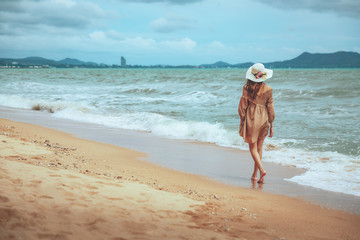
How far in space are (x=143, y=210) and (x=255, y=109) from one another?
2775mm

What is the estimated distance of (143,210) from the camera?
3.78 meters

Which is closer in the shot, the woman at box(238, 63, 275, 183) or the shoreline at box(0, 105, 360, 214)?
the shoreline at box(0, 105, 360, 214)

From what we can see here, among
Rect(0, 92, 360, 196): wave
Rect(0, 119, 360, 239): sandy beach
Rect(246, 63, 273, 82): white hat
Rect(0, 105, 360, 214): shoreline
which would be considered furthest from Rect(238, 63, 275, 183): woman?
Rect(0, 92, 360, 196): wave

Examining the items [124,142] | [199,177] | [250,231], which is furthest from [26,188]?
[124,142]

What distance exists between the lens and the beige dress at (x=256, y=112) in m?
5.68

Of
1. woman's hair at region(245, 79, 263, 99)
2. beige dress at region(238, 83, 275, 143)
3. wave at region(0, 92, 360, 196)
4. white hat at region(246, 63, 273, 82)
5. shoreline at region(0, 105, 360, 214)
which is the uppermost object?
white hat at region(246, 63, 273, 82)

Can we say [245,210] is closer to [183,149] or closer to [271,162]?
[271,162]

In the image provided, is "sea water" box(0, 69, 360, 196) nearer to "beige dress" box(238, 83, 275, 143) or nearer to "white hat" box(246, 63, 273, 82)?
"beige dress" box(238, 83, 275, 143)

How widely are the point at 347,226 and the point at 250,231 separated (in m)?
1.25

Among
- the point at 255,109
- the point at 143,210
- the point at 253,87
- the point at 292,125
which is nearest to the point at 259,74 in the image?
the point at 253,87

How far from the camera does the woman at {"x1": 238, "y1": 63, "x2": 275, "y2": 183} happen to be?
5578 mm

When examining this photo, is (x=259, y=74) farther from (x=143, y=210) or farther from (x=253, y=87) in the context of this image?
(x=143, y=210)

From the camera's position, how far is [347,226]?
13.1 ft

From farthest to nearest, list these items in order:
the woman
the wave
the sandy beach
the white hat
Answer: the wave, the woman, the white hat, the sandy beach
